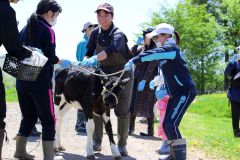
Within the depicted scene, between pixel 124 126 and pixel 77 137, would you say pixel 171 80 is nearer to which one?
pixel 124 126

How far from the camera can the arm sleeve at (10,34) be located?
5191mm

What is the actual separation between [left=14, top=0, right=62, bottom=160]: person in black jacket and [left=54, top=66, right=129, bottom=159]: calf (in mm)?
1013

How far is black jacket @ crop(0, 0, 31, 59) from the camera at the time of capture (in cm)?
518

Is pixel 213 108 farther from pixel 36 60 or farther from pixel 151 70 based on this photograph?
pixel 36 60

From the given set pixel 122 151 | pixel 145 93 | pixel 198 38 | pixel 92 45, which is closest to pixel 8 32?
pixel 92 45

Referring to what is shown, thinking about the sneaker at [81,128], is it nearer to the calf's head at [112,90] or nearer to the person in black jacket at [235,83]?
the calf's head at [112,90]

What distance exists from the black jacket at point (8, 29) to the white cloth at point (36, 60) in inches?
7.9

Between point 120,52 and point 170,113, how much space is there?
1423 millimetres

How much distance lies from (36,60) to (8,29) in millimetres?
541

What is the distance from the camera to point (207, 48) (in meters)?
42.8

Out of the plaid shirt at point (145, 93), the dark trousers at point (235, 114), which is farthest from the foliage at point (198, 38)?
the plaid shirt at point (145, 93)

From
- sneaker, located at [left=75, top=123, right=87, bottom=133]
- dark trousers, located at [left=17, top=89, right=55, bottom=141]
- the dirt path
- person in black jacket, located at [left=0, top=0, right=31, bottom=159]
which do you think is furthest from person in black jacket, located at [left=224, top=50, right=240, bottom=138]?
person in black jacket, located at [left=0, top=0, right=31, bottom=159]

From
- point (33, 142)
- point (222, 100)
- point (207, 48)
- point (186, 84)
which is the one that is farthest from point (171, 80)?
point (207, 48)

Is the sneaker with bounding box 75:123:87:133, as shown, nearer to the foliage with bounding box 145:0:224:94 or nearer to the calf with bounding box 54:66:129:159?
the calf with bounding box 54:66:129:159
